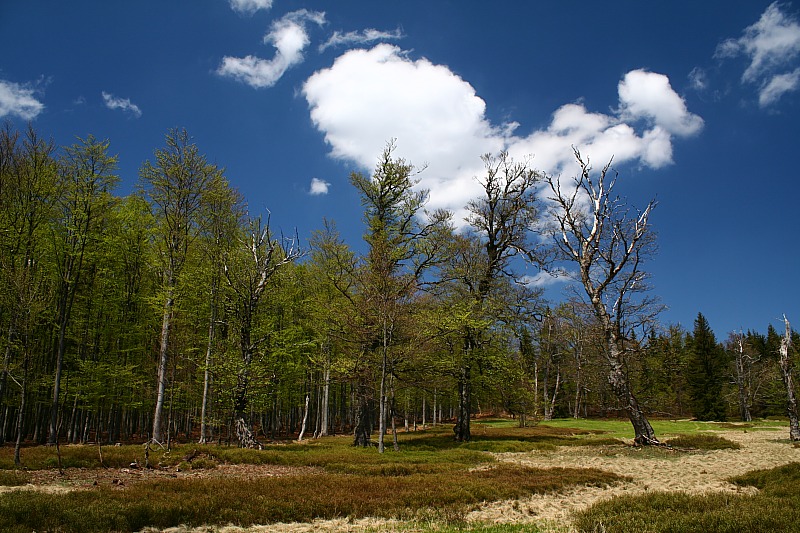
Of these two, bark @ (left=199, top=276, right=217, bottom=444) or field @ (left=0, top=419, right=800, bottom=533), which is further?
bark @ (left=199, top=276, right=217, bottom=444)

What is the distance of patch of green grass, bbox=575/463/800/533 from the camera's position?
25.6 feet

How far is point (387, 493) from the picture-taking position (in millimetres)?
11828

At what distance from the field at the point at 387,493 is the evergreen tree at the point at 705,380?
167 feet

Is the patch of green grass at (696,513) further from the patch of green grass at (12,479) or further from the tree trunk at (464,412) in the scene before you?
Answer: the tree trunk at (464,412)

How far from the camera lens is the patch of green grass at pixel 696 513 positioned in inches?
308

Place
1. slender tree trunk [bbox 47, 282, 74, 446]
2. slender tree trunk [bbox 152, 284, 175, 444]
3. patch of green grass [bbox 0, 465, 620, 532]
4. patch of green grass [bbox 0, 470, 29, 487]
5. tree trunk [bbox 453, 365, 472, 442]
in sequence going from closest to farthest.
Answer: patch of green grass [bbox 0, 465, 620, 532]
patch of green grass [bbox 0, 470, 29, 487]
slender tree trunk [bbox 47, 282, 74, 446]
slender tree trunk [bbox 152, 284, 175, 444]
tree trunk [bbox 453, 365, 472, 442]

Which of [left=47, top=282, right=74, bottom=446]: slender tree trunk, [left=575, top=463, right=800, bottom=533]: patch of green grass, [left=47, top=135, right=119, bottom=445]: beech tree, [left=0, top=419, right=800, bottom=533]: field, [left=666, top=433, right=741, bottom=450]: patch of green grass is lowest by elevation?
[left=666, top=433, right=741, bottom=450]: patch of green grass

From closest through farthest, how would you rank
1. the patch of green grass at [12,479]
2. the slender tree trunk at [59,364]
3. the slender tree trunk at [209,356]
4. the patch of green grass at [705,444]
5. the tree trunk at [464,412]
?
the patch of green grass at [12,479] → the slender tree trunk at [59,364] → the patch of green grass at [705,444] → the slender tree trunk at [209,356] → the tree trunk at [464,412]

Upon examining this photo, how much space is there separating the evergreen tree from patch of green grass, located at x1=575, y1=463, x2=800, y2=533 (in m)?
62.3

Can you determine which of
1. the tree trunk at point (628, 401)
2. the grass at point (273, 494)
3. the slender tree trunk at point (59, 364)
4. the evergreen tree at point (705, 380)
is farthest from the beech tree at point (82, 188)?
the evergreen tree at point (705, 380)

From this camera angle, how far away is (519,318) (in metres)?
28.5

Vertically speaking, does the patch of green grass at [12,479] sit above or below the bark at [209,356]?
below

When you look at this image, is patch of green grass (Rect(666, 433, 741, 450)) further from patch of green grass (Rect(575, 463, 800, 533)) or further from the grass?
patch of green grass (Rect(575, 463, 800, 533))

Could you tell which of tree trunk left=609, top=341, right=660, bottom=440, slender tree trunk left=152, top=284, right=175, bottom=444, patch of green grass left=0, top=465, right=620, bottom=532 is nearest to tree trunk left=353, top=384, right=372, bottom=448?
slender tree trunk left=152, top=284, right=175, bottom=444
